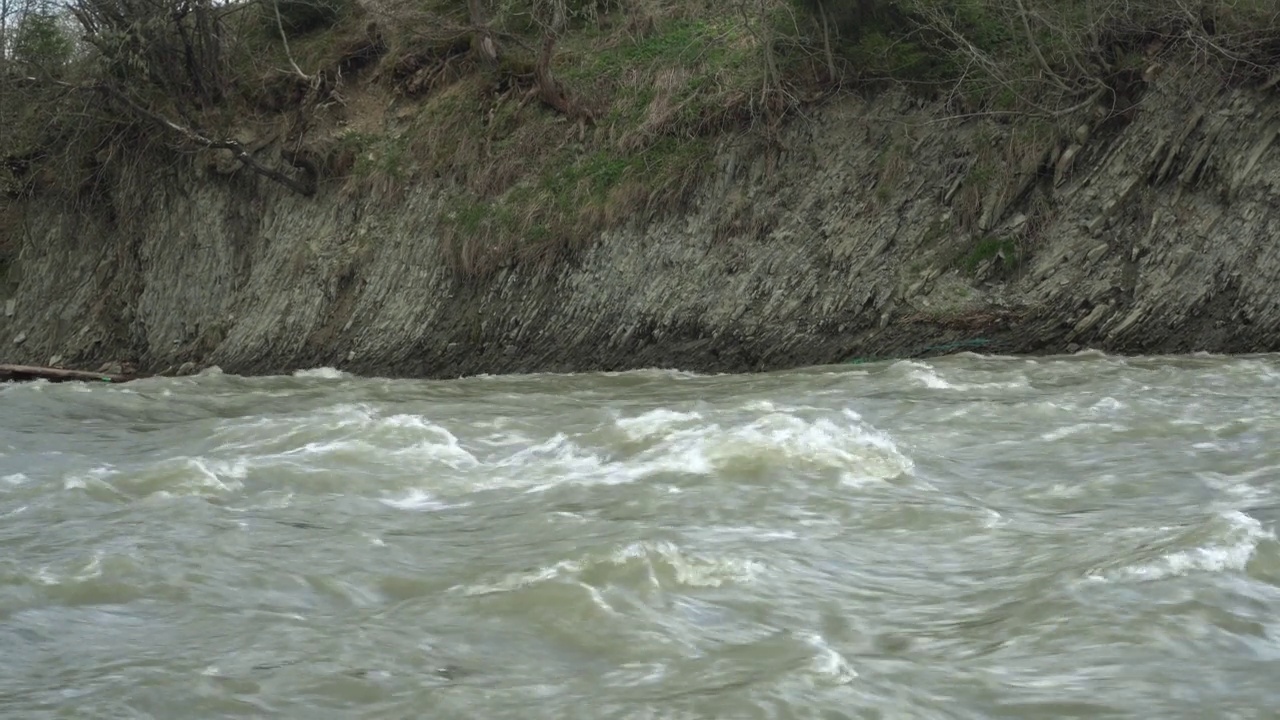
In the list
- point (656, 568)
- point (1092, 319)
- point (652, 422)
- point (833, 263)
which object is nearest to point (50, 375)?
point (833, 263)

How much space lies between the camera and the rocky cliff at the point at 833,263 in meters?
13.5

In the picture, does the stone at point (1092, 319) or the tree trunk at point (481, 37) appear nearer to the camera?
the stone at point (1092, 319)

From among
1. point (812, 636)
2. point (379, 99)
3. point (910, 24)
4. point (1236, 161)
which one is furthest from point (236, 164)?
point (812, 636)

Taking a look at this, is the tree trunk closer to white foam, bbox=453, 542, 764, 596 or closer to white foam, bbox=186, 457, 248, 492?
white foam, bbox=186, 457, 248, 492

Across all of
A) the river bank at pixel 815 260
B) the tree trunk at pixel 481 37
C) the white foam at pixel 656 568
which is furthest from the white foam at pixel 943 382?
the tree trunk at pixel 481 37

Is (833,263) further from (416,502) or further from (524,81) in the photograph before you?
(416,502)

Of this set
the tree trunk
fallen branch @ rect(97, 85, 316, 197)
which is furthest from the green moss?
fallen branch @ rect(97, 85, 316, 197)

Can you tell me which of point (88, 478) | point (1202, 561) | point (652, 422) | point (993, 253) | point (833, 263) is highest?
point (993, 253)

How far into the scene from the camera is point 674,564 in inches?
222

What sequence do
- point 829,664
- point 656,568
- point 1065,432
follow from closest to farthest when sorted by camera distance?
1. point 829,664
2. point 656,568
3. point 1065,432

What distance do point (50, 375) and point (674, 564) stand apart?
15419 mm

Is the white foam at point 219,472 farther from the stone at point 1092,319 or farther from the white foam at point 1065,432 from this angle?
the stone at point 1092,319

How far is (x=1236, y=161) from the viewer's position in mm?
13539

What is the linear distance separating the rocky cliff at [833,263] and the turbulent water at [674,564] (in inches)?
130
